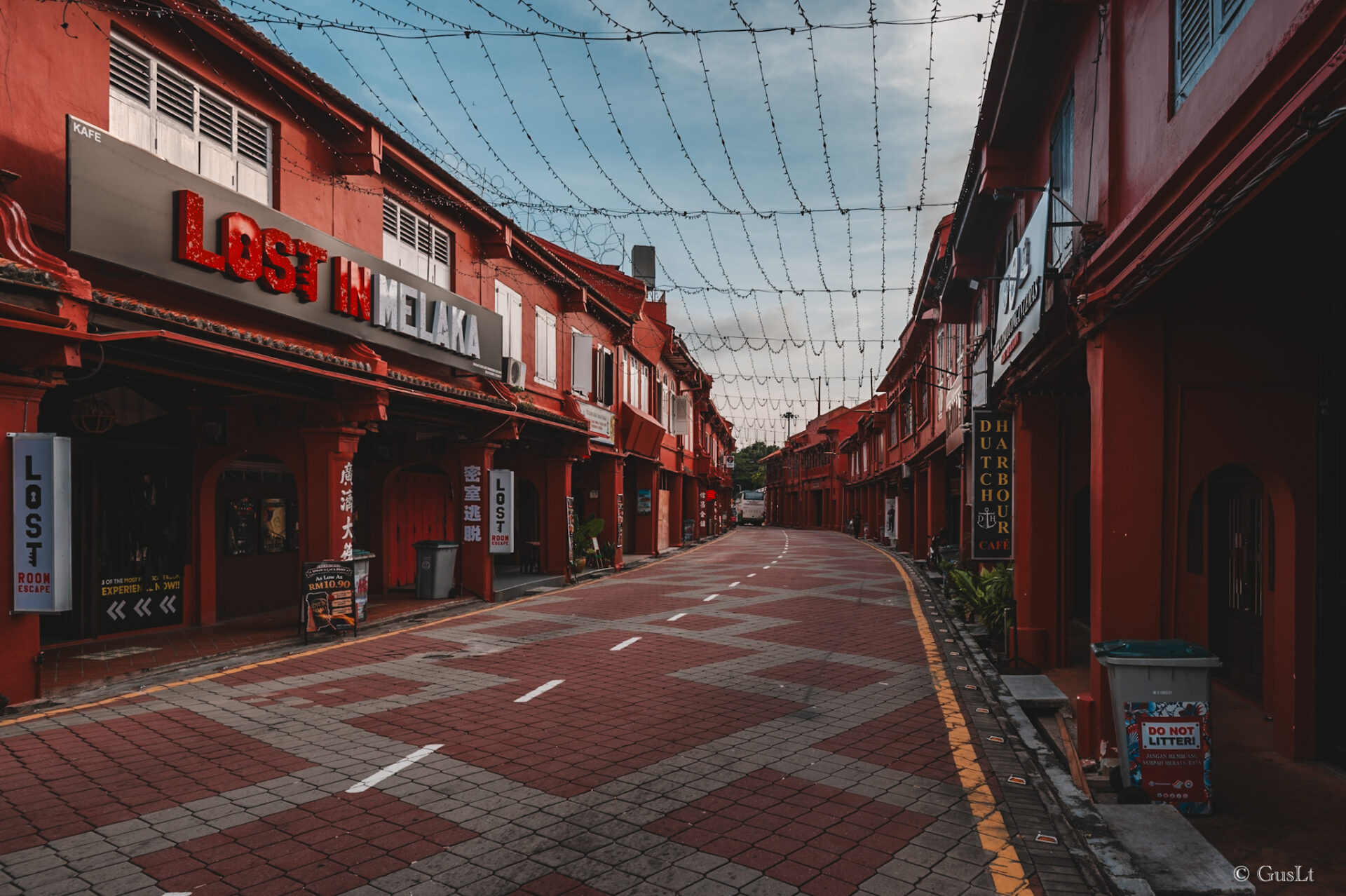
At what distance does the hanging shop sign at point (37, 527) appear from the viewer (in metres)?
7.91

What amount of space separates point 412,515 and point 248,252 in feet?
31.9

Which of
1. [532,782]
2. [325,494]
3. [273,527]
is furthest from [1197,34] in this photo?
[273,527]

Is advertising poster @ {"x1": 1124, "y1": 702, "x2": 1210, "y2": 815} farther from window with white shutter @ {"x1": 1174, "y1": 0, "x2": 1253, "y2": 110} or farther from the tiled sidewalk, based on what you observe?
the tiled sidewalk

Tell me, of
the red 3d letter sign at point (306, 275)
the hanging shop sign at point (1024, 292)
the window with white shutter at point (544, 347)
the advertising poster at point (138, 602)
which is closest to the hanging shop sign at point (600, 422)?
the window with white shutter at point (544, 347)

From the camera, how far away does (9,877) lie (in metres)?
4.43

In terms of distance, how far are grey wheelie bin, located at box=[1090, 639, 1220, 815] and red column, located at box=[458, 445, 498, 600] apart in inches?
517

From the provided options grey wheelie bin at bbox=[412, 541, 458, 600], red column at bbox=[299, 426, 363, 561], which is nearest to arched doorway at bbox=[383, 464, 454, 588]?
grey wheelie bin at bbox=[412, 541, 458, 600]

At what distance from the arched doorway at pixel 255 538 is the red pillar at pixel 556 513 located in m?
6.69

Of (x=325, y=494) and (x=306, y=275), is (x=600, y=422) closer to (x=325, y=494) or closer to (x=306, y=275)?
(x=325, y=494)

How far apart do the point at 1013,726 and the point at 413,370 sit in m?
11.5

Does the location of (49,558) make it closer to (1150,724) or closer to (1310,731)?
(1150,724)

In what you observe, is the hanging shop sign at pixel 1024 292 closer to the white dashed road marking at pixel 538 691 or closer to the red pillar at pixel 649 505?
the white dashed road marking at pixel 538 691

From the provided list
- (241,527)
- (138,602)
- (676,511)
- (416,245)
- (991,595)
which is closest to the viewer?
(991,595)

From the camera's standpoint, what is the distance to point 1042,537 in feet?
34.5
